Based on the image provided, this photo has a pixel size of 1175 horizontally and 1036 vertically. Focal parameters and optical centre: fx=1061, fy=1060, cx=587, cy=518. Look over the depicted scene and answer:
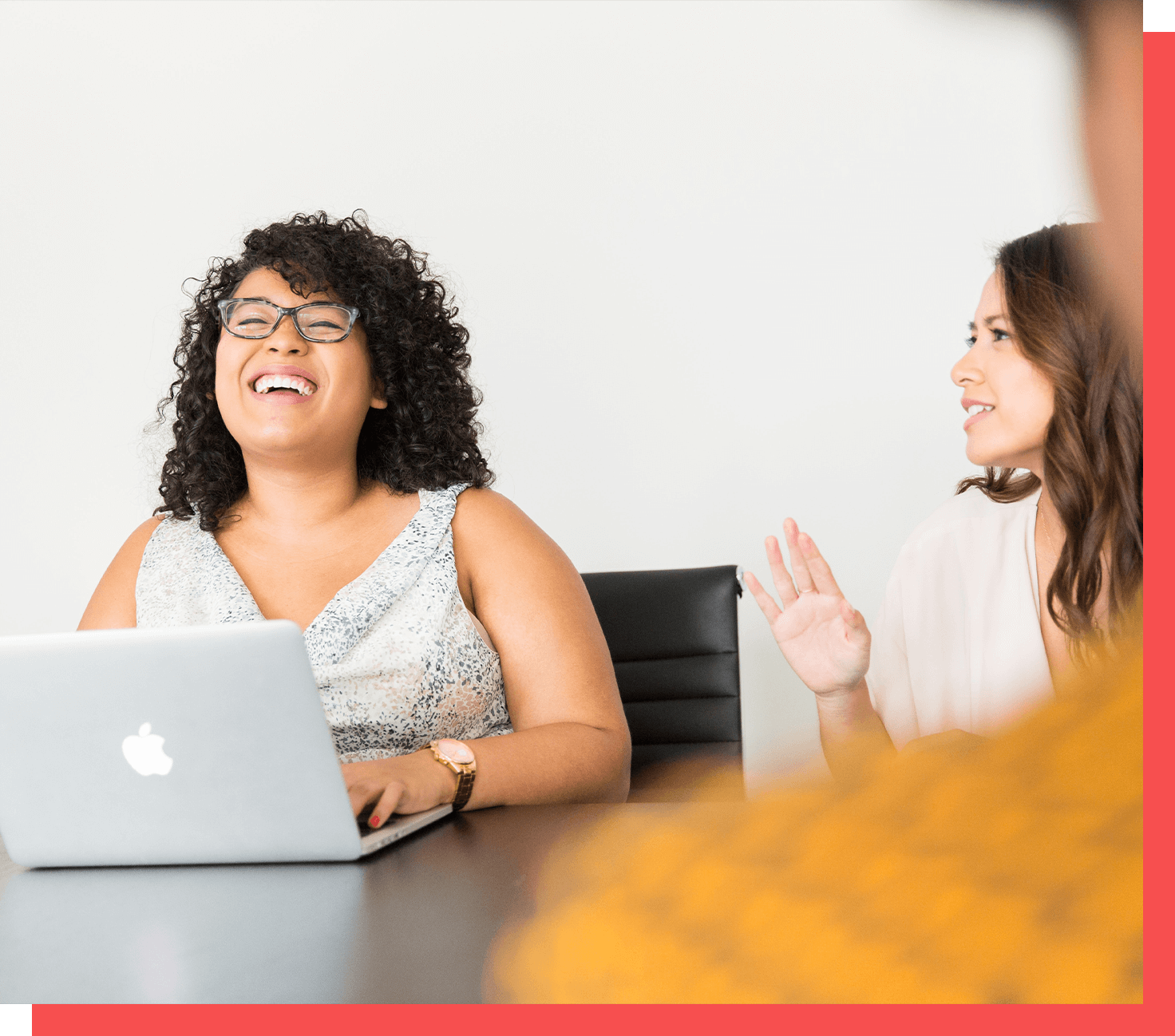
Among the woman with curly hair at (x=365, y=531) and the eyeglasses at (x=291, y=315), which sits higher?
the eyeglasses at (x=291, y=315)

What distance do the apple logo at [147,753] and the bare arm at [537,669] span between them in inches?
9.8

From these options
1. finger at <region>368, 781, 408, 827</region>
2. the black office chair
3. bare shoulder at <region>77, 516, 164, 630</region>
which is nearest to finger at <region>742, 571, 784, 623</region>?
the black office chair

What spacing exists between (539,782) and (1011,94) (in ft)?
A: 3.13

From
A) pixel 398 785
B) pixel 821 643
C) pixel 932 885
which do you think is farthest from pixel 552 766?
pixel 932 885

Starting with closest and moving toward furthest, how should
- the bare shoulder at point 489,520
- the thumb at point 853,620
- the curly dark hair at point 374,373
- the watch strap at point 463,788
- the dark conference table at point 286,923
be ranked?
the dark conference table at point 286,923 < the watch strap at point 463,788 < the thumb at point 853,620 < the bare shoulder at point 489,520 < the curly dark hair at point 374,373

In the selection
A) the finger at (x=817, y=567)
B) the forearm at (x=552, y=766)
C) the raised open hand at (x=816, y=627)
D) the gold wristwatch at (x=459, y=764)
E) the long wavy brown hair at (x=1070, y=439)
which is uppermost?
the long wavy brown hair at (x=1070, y=439)

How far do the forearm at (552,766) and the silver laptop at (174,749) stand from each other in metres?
0.20

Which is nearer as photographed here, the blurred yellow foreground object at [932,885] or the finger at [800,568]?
the blurred yellow foreground object at [932,885]

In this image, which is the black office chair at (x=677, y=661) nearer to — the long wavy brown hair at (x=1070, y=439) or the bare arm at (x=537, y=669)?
the bare arm at (x=537, y=669)

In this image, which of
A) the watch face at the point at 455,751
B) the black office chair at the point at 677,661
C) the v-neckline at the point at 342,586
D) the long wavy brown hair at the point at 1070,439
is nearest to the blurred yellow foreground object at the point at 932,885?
the long wavy brown hair at the point at 1070,439

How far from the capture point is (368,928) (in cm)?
67

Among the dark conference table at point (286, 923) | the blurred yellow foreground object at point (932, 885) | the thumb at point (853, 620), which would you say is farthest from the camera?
the thumb at point (853, 620)

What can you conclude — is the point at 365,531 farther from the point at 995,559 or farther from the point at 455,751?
the point at 995,559

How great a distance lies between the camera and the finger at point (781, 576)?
1.34 metres
